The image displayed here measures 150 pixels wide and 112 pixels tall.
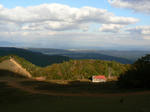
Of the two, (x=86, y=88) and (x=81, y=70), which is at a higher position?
(x=86, y=88)

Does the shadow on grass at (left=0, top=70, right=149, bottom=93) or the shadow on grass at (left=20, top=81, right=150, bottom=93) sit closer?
the shadow on grass at (left=20, top=81, right=150, bottom=93)

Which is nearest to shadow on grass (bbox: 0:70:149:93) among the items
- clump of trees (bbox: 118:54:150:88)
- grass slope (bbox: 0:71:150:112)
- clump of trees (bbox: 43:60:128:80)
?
clump of trees (bbox: 118:54:150:88)

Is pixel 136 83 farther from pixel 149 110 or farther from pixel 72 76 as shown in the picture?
pixel 72 76

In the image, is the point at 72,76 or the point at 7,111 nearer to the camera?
the point at 7,111

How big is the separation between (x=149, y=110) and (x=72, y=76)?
71.5m

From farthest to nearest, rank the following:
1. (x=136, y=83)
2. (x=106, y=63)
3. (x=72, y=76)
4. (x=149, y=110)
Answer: (x=106, y=63)
(x=72, y=76)
(x=136, y=83)
(x=149, y=110)

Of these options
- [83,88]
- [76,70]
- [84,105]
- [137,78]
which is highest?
[137,78]

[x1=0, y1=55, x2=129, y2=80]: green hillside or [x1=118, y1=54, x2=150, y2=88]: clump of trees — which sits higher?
[x1=118, y1=54, x2=150, y2=88]: clump of trees

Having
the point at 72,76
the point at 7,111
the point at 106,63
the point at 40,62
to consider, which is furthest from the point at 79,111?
the point at 40,62

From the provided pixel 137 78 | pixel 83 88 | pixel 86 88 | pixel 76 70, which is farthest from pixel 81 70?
pixel 137 78

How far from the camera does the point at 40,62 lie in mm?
187500

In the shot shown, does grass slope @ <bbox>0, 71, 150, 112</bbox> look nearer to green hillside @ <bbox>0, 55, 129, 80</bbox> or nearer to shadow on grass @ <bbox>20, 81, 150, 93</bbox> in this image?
shadow on grass @ <bbox>20, 81, 150, 93</bbox>

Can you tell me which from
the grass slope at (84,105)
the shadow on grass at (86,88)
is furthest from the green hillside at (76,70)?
the grass slope at (84,105)

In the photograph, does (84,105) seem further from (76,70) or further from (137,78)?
(76,70)
